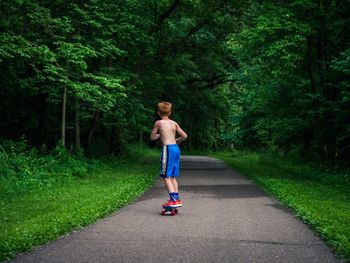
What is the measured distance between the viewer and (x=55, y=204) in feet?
34.1

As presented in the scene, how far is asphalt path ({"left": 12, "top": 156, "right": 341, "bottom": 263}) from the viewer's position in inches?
226

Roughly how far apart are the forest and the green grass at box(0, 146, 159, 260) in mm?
36

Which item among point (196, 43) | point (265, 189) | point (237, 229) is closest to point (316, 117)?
point (265, 189)

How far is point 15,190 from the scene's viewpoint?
11.9 meters

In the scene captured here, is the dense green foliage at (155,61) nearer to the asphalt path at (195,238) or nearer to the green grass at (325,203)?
the green grass at (325,203)

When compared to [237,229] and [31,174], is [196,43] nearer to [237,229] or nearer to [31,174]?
[31,174]

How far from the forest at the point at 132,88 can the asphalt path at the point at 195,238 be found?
0.37 meters

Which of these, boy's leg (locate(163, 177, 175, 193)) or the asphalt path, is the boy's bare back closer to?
boy's leg (locate(163, 177, 175, 193))

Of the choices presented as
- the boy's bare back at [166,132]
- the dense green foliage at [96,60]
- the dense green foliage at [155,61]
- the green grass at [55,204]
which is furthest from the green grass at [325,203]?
the dense green foliage at [96,60]

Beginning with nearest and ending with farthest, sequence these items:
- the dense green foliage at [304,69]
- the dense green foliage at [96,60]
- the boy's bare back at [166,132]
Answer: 1. the boy's bare back at [166,132]
2. the dense green foliage at [96,60]
3. the dense green foliage at [304,69]

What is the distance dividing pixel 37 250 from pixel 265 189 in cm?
876

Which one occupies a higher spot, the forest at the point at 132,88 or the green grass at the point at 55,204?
the forest at the point at 132,88

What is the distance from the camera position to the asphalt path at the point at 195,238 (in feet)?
18.9

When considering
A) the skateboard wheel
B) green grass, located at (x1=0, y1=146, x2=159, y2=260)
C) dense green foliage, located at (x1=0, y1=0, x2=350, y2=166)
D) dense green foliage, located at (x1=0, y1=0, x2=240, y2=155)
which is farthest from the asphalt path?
dense green foliage, located at (x1=0, y1=0, x2=240, y2=155)
